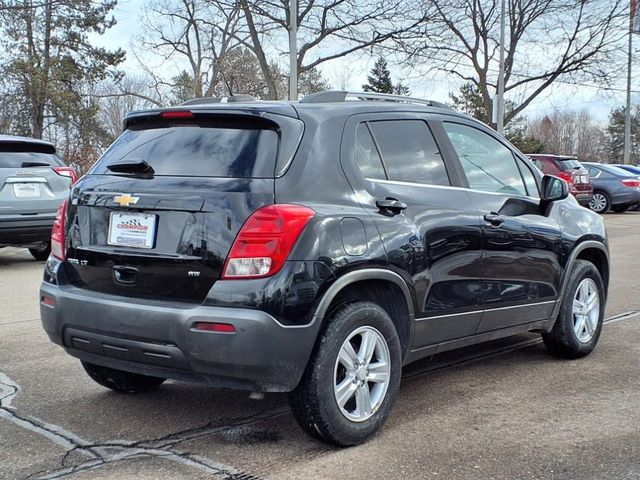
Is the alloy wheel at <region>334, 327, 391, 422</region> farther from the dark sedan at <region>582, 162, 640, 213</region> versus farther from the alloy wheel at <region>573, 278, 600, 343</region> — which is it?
the dark sedan at <region>582, 162, 640, 213</region>

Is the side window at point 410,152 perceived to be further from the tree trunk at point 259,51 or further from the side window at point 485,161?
the tree trunk at point 259,51

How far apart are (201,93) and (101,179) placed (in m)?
30.5

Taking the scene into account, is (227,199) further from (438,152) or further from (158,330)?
(438,152)

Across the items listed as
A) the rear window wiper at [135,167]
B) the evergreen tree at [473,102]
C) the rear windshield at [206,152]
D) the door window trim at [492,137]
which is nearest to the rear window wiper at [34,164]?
A: the rear windshield at [206,152]

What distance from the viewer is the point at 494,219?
4465mm

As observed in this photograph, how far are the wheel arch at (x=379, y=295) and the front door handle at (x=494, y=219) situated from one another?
0.87 meters

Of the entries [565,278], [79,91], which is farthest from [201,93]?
[565,278]

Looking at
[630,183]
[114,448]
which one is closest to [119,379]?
[114,448]

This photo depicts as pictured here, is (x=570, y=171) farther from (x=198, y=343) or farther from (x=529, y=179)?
(x=198, y=343)

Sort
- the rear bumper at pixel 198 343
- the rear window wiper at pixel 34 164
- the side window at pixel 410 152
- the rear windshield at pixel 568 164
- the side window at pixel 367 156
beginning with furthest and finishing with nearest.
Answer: the rear windshield at pixel 568 164 < the rear window wiper at pixel 34 164 < the side window at pixel 410 152 < the side window at pixel 367 156 < the rear bumper at pixel 198 343

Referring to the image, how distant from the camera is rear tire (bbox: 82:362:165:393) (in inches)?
168

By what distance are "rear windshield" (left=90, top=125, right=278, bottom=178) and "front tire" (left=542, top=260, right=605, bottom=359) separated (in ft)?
8.65

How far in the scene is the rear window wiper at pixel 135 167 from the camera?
146 inches

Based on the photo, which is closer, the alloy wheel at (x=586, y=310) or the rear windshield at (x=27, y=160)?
the alloy wheel at (x=586, y=310)
